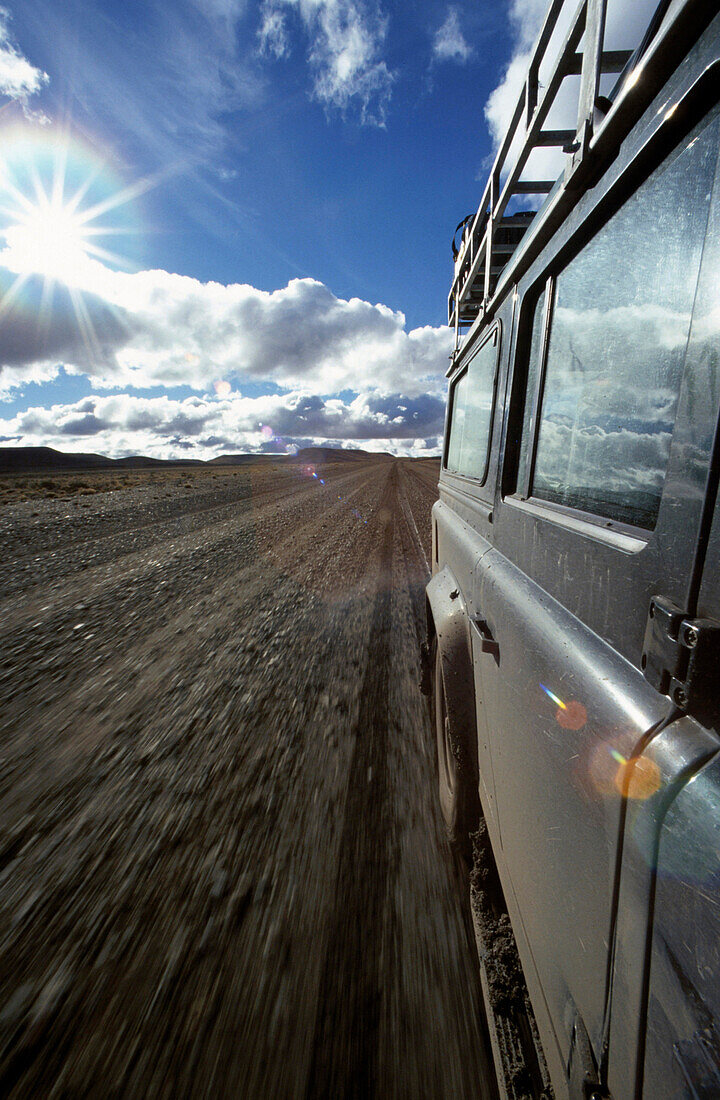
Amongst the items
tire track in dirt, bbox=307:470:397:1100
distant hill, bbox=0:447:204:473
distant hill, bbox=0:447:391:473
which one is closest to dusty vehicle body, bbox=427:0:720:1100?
tire track in dirt, bbox=307:470:397:1100

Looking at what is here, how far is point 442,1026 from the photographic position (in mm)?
1465

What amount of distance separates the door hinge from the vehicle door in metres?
0.01

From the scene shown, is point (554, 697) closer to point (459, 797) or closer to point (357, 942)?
point (459, 797)

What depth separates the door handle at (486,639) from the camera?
1.43 m

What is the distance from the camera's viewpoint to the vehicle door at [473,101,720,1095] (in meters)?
0.72

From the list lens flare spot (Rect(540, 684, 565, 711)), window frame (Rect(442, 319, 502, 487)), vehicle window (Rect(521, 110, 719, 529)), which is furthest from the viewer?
window frame (Rect(442, 319, 502, 487))

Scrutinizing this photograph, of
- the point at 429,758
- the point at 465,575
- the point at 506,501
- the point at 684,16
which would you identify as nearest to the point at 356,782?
the point at 429,758

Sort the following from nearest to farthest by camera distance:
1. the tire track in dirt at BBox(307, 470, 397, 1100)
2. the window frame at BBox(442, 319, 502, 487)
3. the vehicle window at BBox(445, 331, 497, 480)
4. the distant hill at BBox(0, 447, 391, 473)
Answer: the tire track in dirt at BBox(307, 470, 397, 1100) < the window frame at BBox(442, 319, 502, 487) < the vehicle window at BBox(445, 331, 497, 480) < the distant hill at BBox(0, 447, 391, 473)

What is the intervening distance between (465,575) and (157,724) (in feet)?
A: 7.50

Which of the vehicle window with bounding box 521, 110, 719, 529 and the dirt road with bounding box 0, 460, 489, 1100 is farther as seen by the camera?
the dirt road with bounding box 0, 460, 489, 1100

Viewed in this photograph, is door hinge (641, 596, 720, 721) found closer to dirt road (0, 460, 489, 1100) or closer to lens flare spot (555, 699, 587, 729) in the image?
lens flare spot (555, 699, 587, 729)

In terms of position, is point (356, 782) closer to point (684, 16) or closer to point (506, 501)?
point (506, 501)

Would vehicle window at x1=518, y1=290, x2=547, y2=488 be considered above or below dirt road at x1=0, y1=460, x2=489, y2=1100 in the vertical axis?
above

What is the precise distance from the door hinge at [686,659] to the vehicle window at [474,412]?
4.47 ft
